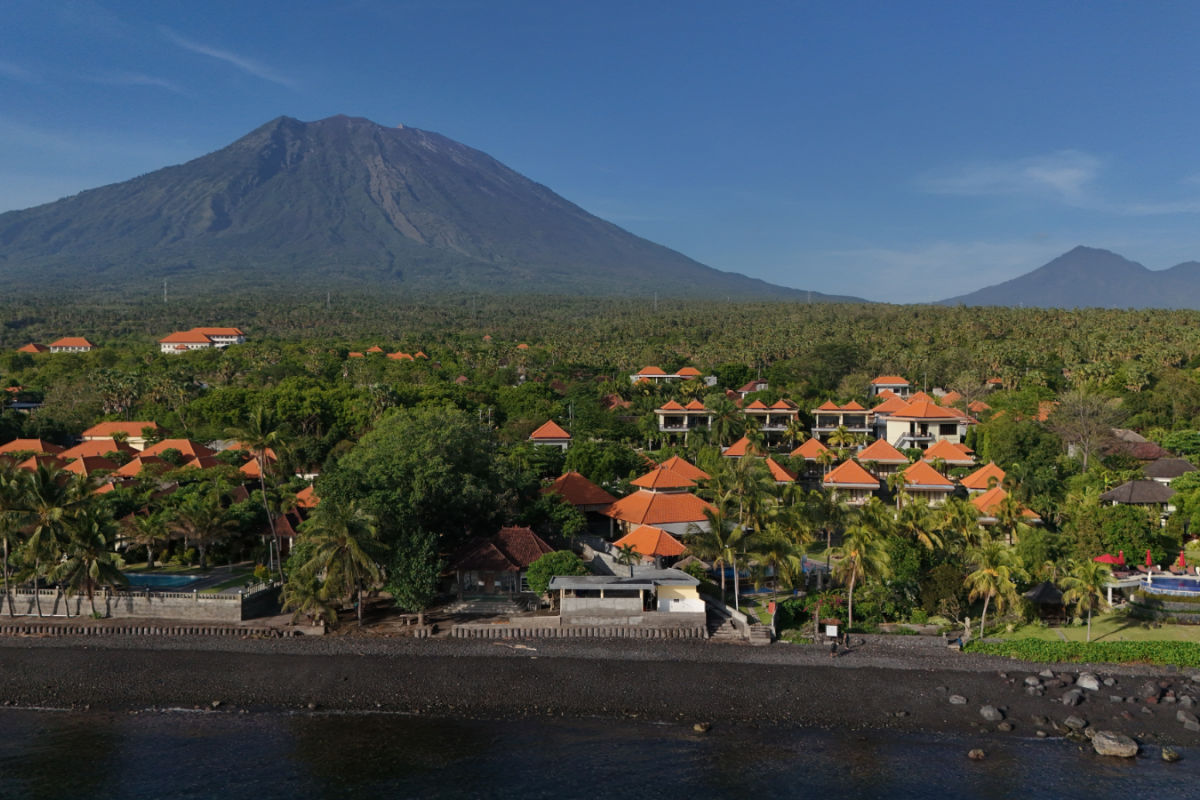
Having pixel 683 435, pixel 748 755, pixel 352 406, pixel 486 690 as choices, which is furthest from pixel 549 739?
pixel 683 435

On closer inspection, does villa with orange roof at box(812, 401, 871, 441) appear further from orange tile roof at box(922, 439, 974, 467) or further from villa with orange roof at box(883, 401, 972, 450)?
orange tile roof at box(922, 439, 974, 467)

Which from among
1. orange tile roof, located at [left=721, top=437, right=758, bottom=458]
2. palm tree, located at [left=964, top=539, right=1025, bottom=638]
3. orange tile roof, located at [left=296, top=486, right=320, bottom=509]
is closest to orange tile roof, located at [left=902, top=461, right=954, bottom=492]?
orange tile roof, located at [left=721, top=437, right=758, bottom=458]

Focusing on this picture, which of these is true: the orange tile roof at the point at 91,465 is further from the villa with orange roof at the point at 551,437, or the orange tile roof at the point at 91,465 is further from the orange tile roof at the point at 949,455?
the orange tile roof at the point at 949,455

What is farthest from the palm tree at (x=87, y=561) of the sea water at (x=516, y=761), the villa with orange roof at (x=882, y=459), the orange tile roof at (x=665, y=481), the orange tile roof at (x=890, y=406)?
the orange tile roof at (x=890, y=406)

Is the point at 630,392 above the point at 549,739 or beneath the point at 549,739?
above

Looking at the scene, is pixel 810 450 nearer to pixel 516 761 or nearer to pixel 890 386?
pixel 890 386

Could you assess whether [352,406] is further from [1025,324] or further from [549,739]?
[1025,324]
